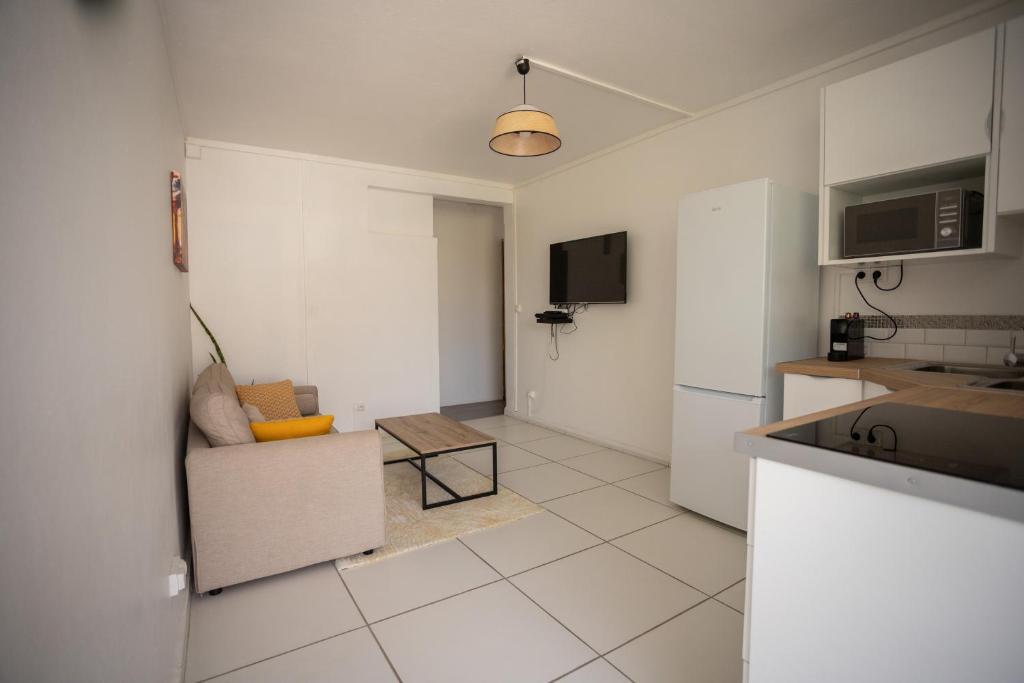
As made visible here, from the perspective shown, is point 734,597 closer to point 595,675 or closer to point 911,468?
point 595,675

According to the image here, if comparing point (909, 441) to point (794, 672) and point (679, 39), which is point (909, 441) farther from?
point (679, 39)

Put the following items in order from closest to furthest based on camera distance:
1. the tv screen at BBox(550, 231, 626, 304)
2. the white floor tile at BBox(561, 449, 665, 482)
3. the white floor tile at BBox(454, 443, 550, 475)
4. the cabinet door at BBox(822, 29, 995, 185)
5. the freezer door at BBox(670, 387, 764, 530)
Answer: the cabinet door at BBox(822, 29, 995, 185), the freezer door at BBox(670, 387, 764, 530), the white floor tile at BBox(561, 449, 665, 482), the white floor tile at BBox(454, 443, 550, 475), the tv screen at BBox(550, 231, 626, 304)

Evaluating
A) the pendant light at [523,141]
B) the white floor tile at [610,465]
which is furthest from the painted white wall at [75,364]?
the white floor tile at [610,465]

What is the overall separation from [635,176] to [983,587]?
3890 millimetres

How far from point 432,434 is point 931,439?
2781mm

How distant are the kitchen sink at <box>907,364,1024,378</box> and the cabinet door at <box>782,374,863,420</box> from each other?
31cm

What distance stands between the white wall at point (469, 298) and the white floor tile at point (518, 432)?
1.54 meters

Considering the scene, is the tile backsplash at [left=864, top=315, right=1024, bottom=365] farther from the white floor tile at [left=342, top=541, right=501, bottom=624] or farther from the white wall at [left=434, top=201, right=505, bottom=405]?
the white wall at [left=434, top=201, right=505, bottom=405]

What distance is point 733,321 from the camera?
9.04ft

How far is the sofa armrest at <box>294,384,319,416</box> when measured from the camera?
401 cm

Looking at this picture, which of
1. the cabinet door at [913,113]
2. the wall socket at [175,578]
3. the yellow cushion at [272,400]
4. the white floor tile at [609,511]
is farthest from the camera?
the yellow cushion at [272,400]

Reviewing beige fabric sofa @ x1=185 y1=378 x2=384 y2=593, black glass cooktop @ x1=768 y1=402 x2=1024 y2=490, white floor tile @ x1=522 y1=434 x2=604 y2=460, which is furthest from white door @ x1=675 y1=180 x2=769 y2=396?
beige fabric sofa @ x1=185 y1=378 x2=384 y2=593

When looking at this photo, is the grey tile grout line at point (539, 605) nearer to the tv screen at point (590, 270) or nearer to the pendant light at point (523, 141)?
the pendant light at point (523, 141)

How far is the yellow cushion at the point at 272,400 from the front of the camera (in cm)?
360
